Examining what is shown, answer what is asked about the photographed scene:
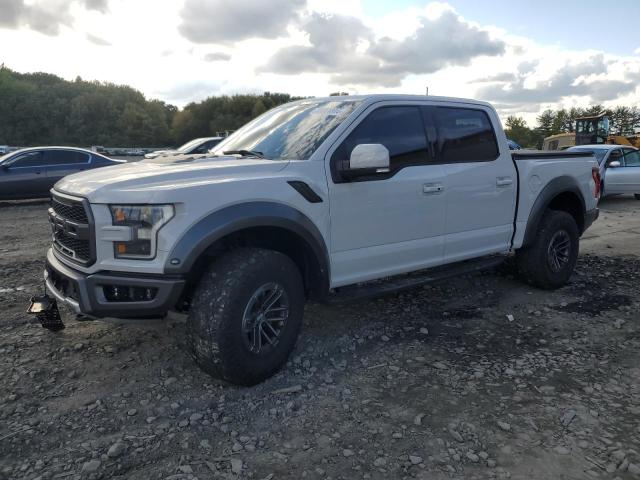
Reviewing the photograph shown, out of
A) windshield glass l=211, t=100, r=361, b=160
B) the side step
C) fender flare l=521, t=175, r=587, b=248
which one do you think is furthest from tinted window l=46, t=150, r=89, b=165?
fender flare l=521, t=175, r=587, b=248

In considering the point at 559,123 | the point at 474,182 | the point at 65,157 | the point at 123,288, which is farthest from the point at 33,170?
the point at 559,123

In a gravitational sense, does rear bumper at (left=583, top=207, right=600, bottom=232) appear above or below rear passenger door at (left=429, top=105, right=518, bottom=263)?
below

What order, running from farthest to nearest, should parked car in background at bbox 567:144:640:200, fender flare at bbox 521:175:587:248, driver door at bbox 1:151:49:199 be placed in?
parked car in background at bbox 567:144:640:200 → driver door at bbox 1:151:49:199 → fender flare at bbox 521:175:587:248

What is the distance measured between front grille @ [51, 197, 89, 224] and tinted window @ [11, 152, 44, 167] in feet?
32.9

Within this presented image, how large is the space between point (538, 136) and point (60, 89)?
246 feet

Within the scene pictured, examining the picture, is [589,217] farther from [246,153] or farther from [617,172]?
[617,172]

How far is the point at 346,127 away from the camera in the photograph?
3.83 m

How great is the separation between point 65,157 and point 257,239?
36.0ft

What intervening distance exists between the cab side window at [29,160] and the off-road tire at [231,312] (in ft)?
36.1

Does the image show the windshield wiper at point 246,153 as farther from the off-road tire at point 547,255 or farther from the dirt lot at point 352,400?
the off-road tire at point 547,255

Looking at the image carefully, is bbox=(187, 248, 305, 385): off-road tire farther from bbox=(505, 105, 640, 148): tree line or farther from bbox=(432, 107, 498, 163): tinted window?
bbox=(505, 105, 640, 148): tree line

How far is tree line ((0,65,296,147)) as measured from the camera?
77.1 meters

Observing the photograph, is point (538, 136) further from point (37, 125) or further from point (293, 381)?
point (37, 125)

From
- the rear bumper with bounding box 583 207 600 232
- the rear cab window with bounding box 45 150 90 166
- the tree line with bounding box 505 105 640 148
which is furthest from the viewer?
the tree line with bounding box 505 105 640 148
